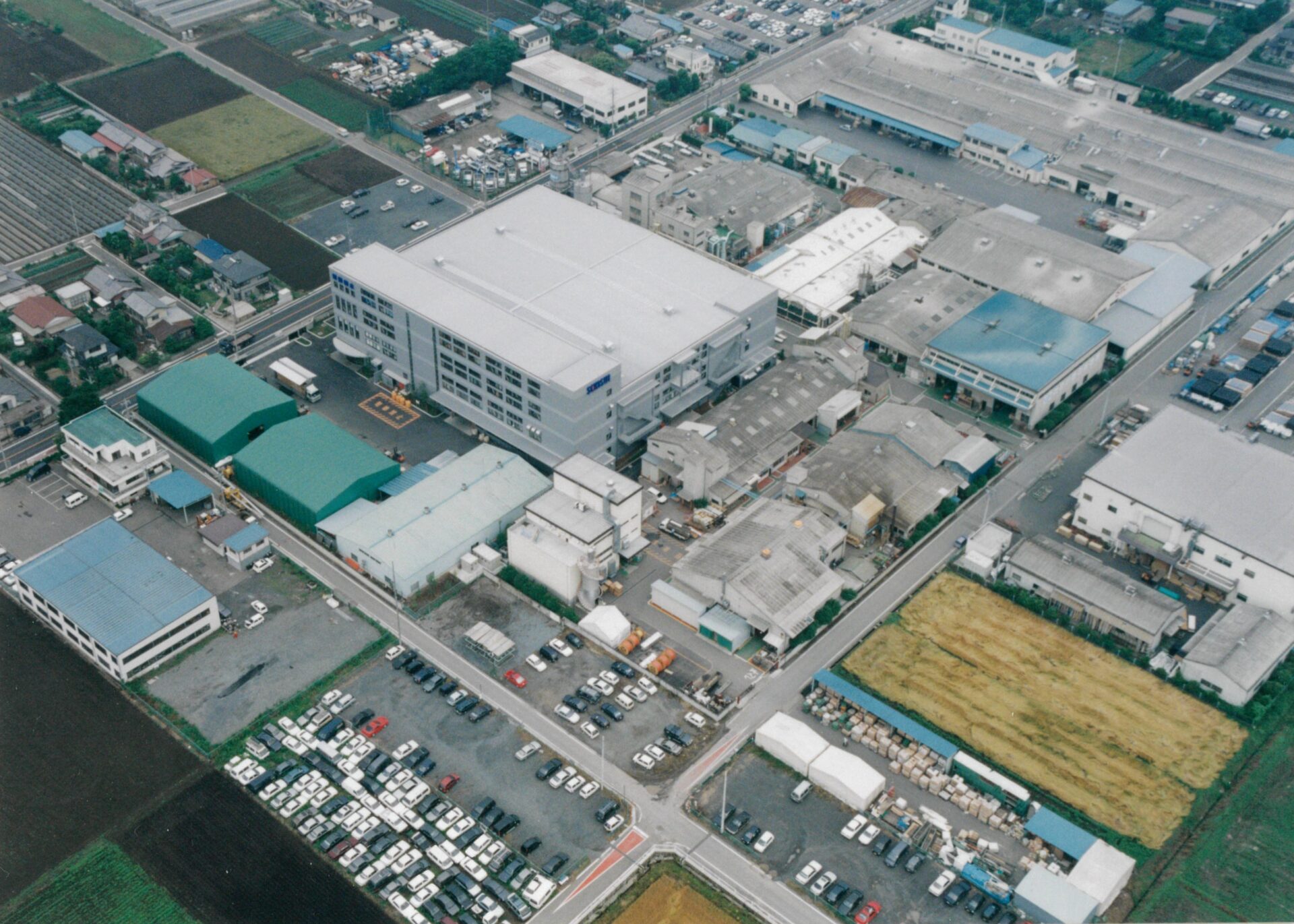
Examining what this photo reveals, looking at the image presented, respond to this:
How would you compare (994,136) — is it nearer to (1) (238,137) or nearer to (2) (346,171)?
(2) (346,171)

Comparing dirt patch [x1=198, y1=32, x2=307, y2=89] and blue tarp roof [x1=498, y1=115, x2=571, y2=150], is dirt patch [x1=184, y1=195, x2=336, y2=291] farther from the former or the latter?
blue tarp roof [x1=498, y1=115, x2=571, y2=150]

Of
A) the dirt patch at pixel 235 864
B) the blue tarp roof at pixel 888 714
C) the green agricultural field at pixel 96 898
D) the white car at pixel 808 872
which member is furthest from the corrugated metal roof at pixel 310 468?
the white car at pixel 808 872

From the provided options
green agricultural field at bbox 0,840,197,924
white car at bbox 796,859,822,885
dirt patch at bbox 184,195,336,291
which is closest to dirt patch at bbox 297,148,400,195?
dirt patch at bbox 184,195,336,291

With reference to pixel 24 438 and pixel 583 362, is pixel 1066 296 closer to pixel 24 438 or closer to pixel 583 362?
pixel 583 362

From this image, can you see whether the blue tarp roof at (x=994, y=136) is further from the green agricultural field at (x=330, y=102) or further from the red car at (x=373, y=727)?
the red car at (x=373, y=727)

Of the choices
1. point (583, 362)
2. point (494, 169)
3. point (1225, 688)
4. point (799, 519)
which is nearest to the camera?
point (1225, 688)

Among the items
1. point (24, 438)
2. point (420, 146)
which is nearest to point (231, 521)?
point (24, 438)

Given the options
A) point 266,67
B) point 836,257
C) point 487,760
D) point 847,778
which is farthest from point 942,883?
point 266,67
